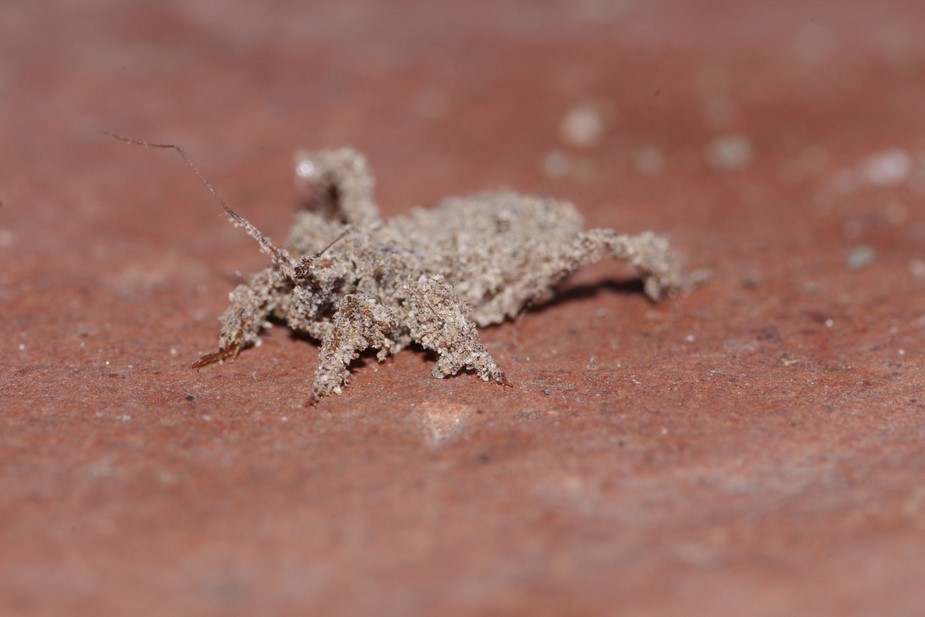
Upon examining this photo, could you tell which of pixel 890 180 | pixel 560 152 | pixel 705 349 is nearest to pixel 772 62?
pixel 890 180

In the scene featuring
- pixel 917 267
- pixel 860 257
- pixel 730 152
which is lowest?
pixel 917 267

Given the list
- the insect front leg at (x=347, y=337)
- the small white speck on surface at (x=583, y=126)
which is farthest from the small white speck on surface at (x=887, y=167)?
the insect front leg at (x=347, y=337)

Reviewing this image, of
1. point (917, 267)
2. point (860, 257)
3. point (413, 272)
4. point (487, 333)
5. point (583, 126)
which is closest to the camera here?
point (413, 272)

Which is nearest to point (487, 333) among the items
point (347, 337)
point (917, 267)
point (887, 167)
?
point (347, 337)

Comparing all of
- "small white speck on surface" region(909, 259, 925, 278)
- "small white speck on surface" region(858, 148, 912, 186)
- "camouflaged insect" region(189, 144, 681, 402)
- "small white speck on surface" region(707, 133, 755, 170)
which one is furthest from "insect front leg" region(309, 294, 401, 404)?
"small white speck on surface" region(858, 148, 912, 186)

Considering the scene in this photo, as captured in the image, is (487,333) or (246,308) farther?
(487,333)

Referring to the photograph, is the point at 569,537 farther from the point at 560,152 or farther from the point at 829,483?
the point at 560,152

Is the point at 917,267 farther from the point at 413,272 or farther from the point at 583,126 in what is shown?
the point at 413,272
